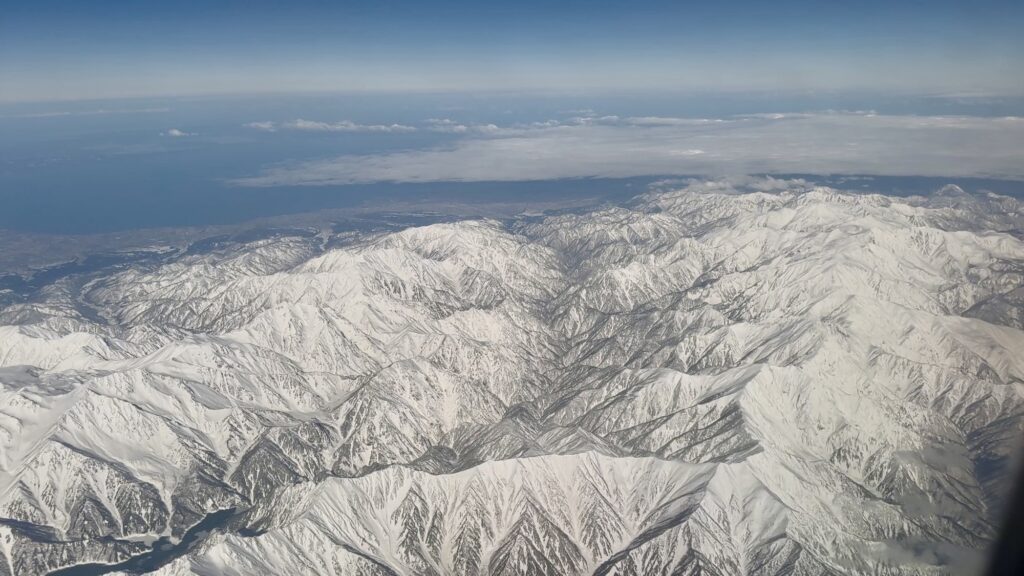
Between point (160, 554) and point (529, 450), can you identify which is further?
point (529, 450)

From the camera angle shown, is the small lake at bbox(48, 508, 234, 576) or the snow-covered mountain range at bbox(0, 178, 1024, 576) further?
the small lake at bbox(48, 508, 234, 576)

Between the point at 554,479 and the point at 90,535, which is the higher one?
the point at 554,479

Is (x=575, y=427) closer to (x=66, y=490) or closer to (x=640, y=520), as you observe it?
(x=640, y=520)

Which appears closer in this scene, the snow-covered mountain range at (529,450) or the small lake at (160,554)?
the snow-covered mountain range at (529,450)

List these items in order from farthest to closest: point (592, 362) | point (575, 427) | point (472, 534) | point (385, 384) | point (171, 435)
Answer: point (592, 362), point (385, 384), point (171, 435), point (575, 427), point (472, 534)

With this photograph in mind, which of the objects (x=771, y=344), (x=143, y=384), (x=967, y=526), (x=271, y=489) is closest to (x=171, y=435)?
(x=143, y=384)

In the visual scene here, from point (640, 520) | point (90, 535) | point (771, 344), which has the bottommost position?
point (90, 535)

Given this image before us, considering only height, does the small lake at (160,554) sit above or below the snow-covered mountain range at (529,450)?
below

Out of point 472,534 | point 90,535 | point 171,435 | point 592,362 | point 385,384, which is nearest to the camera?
point 472,534

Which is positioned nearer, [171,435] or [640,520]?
[640,520]

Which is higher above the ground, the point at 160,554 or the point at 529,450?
the point at 529,450

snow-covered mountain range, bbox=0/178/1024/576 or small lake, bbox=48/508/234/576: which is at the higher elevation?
snow-covered mountain range, bbox=0/178/1024/576
